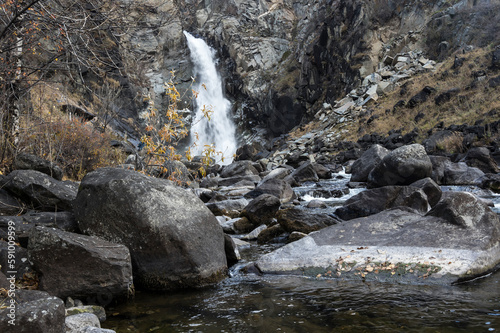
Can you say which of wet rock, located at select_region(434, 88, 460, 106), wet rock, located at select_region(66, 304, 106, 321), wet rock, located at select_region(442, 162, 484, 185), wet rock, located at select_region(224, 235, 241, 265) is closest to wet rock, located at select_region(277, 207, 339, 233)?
wet rock, located at select_region(224, 235, 241, 265)

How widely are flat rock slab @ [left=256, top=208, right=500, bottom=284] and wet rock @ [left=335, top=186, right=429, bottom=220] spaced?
1.63 meters

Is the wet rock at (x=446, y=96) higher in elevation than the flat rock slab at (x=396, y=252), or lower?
higher

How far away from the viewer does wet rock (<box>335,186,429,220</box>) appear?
740cm

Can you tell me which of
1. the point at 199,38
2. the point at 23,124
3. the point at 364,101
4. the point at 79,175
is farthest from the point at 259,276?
the point at 199,38

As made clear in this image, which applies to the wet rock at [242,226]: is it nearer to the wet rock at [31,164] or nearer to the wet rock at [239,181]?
the wet rock at [31,164]

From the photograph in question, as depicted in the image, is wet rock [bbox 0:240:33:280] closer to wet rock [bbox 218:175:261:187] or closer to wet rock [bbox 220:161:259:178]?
wet rock [bbox 218:175:261:187]

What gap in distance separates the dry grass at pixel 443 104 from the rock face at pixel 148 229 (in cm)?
1653

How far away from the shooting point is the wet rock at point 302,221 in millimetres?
7398

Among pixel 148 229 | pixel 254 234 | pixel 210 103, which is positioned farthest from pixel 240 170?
pixel 210 103

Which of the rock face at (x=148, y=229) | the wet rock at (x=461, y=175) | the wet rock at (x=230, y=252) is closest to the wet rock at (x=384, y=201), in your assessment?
the wet rock at (x=230, y=252)

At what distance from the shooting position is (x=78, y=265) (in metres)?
4.25

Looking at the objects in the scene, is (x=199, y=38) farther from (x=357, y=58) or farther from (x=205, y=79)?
(x=357, y=58)

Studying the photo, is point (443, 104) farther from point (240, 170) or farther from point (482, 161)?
point (240, 170)

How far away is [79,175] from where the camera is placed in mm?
9508
